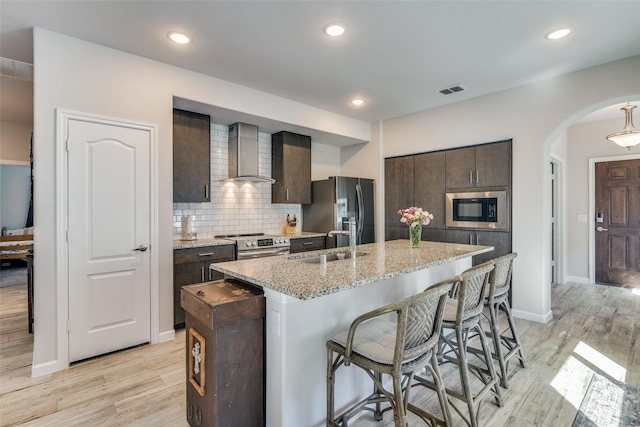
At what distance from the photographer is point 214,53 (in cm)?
298

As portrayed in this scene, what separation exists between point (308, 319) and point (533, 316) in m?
3.29

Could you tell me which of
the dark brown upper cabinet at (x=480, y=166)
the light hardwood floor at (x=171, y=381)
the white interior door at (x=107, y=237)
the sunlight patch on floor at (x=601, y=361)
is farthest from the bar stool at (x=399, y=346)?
the dark brown upper cabinet at (x=480, y=166)

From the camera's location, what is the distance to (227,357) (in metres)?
1.61

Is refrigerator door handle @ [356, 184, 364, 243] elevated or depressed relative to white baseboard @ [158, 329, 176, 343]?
elevated

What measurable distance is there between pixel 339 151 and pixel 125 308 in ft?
13.8

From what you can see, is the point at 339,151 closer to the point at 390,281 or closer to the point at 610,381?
the point at 390,281

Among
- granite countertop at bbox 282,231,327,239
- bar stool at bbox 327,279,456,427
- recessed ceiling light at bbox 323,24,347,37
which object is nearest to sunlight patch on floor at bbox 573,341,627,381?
bar stool at bbox 327,279,456,427

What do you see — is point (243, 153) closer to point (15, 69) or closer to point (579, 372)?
point (15, 69)

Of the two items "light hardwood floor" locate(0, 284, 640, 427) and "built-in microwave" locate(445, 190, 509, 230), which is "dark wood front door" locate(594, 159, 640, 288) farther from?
"built-in microwave" locate(445, 190, 509, 230)

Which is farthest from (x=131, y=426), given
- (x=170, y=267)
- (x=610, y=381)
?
(x=610, y=381)

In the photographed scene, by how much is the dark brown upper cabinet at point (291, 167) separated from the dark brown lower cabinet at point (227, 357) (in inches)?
120

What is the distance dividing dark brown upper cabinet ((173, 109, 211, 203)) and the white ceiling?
628mm

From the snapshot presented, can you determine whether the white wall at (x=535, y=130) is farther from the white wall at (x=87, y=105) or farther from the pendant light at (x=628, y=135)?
the white wall at (x=87, y=105)

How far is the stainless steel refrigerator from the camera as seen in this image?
476 centimetres
